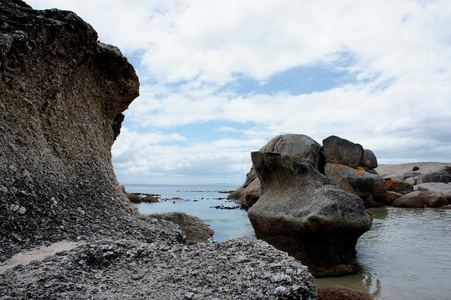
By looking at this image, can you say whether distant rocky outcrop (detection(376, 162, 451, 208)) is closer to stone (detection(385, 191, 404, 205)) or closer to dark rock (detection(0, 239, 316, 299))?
stone (detection(385, 191, 404, 205))

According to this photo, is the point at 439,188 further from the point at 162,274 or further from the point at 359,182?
the point at 162,274

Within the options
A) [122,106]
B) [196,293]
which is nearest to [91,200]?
[122,106]

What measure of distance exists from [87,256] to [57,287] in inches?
14.7

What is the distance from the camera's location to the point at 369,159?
24.7 m

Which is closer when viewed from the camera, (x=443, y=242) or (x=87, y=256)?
(x=87, y=256)

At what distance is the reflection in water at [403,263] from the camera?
6566mm

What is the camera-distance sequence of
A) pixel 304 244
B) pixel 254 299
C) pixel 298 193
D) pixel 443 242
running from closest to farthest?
pixel 254 299, pixel 304 244, pixel 298 193, pixel 443 242

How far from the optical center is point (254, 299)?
2.00 metres

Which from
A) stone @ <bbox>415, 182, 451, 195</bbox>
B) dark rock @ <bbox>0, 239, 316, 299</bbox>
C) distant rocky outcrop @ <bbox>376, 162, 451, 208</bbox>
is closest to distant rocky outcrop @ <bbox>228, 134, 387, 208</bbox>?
distant rocky outcrop @ <bbox>376, 162, 451, 208</bbox>

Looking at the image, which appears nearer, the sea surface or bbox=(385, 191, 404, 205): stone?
the sea surface

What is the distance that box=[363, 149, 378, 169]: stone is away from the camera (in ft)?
80.2

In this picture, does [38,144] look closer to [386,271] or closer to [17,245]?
[17,245]

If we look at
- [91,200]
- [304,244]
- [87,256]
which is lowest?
[304,244]

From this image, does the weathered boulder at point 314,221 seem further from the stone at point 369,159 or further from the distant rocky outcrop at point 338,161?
the stone at point 369,159
